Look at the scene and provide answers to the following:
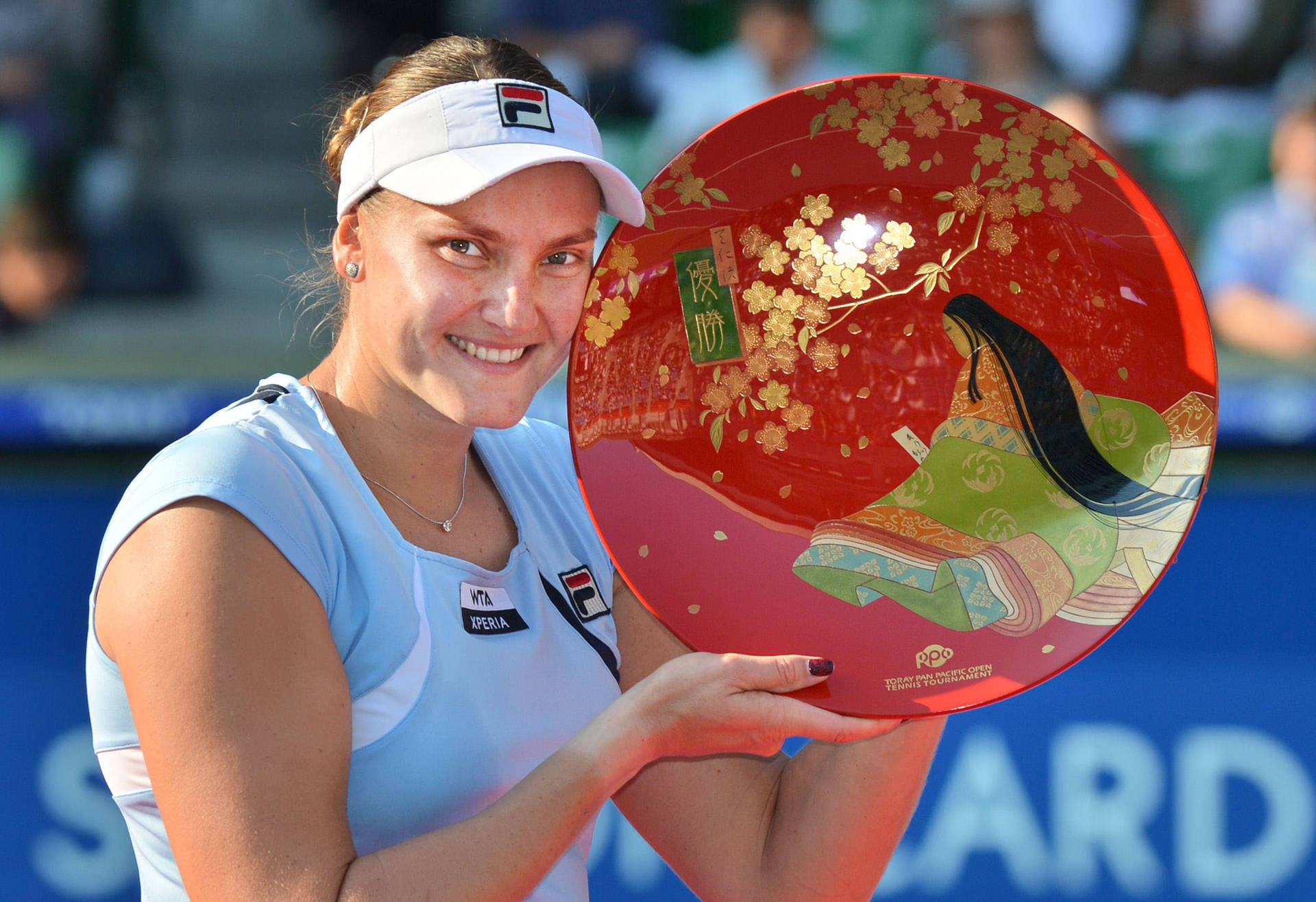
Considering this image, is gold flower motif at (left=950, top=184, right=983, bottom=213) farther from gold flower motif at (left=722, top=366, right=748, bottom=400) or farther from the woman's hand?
the woman's hand

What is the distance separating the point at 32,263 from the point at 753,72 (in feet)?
7.44

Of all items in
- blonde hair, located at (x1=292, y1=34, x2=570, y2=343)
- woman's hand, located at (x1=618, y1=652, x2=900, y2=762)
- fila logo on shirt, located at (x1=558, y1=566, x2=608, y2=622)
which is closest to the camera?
woman's hand, located at (x1=618, y1=652, x2=900, y2=762)

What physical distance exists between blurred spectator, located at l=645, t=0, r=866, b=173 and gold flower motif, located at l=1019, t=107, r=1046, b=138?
279 cm

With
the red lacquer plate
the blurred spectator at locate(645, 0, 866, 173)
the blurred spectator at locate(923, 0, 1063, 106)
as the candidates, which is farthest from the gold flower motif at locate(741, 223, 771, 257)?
the blurred spectator at locate(923, 0, 1063, 106)

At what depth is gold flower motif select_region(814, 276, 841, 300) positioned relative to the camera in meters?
1.63

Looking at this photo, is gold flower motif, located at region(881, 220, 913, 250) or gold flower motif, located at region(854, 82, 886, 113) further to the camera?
gold flower motif, located at region(881, 220, 913, 250)

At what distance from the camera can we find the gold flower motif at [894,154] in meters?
1.55

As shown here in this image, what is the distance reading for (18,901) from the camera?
9.87 feet

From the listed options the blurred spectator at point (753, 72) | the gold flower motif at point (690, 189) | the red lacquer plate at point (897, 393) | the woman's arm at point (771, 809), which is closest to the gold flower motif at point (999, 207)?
the red lacquer plate at point (897, 393)

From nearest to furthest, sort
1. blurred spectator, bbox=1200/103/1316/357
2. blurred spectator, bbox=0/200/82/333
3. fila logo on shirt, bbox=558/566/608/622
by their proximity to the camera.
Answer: fila logo on shirt, bbox=558/566/608/622 → blurred spectator, bbox=1200/103/1316/357 → blurred spectator, bbox=0/200/82/333

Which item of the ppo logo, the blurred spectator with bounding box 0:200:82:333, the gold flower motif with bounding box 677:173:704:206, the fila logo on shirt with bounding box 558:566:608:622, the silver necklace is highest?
the blurred spectator with bounding box 0:200:82:333

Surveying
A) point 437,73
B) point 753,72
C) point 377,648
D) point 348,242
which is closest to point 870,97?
point 437,73

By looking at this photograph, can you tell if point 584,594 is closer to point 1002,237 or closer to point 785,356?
point 785,356

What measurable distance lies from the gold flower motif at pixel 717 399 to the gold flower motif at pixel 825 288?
0.54 ft
